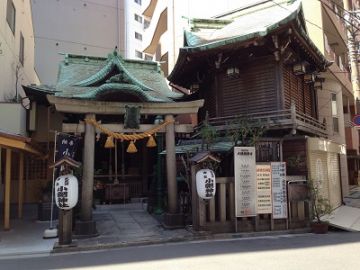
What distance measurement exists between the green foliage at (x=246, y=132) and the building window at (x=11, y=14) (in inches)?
522

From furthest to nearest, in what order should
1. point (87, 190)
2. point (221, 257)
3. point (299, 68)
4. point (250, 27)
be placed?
point (250, 27) < point (299, 68) < point (87, 190) < point (221, 257)

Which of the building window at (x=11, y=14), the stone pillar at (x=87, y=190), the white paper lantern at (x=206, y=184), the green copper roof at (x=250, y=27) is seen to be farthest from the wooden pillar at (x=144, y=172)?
the building window at (x=11, y=14)

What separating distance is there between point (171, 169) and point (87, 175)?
2.95m

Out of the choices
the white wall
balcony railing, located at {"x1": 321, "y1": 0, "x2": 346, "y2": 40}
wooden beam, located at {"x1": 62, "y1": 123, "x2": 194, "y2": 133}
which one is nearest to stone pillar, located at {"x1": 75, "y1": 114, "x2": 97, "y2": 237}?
wooden beam, located at {"x1": 62, "y1": 123, "x2": 194, "y2": 133}

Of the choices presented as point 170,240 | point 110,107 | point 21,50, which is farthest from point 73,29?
point 170,240

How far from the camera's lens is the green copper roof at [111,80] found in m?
14.0

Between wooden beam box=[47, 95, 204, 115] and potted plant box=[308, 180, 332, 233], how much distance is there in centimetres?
540

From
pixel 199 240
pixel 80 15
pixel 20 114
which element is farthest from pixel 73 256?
pixel 80 15

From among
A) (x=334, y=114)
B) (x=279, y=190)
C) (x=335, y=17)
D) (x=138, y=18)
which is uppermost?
(x=138, y=18)

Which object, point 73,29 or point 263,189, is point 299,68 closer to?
point 263,189

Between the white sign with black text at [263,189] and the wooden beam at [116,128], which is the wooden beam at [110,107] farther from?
the white sign with black text at [263,189]

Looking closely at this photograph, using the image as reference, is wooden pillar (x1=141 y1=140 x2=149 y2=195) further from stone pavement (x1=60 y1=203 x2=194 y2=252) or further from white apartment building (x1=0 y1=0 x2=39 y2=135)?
white apartment building (x1=0 y1=0 x2=39 y2=135)

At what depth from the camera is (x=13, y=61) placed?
20.7 meters

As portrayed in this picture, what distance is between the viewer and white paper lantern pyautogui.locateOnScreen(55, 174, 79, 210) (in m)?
10.9
